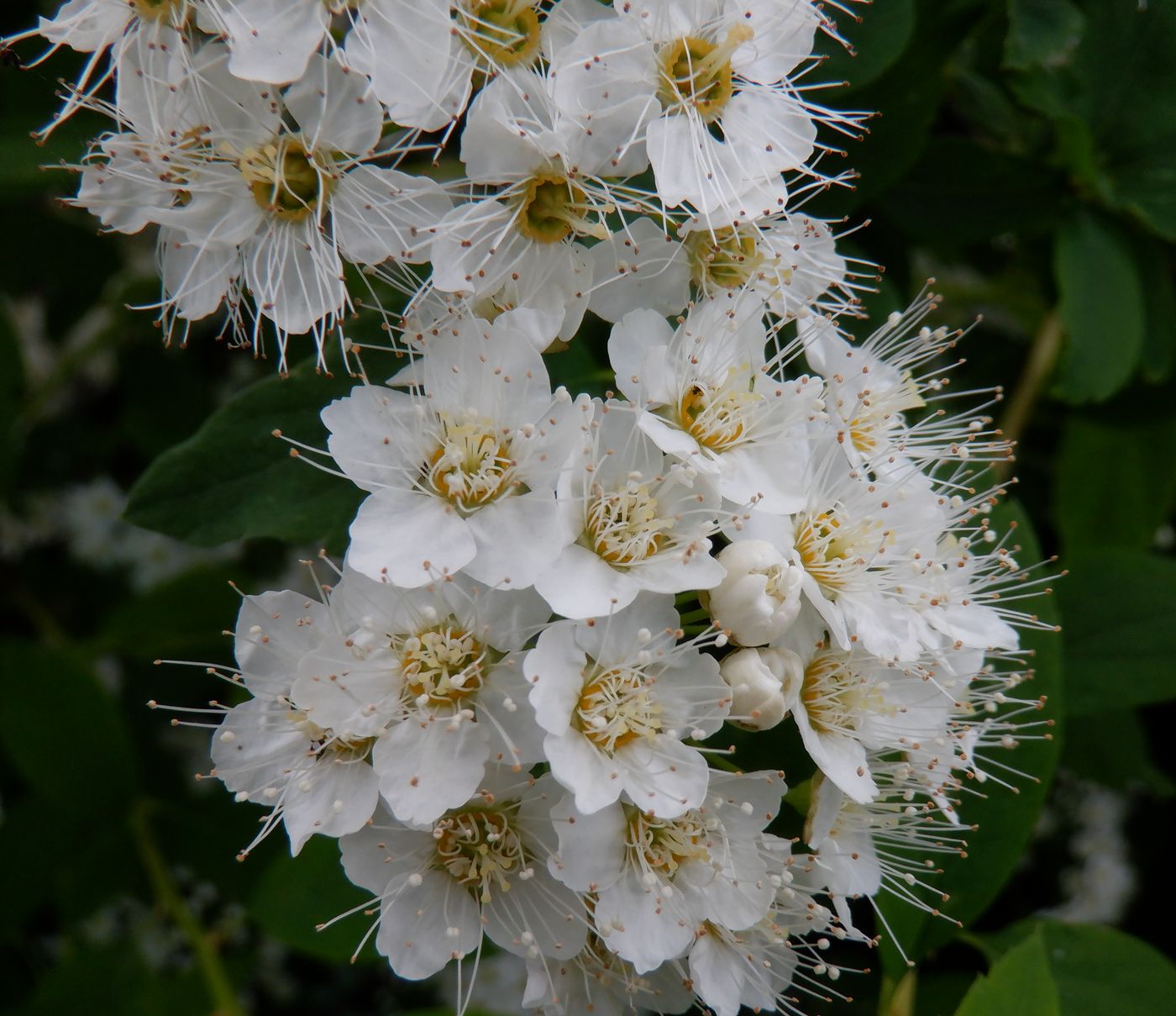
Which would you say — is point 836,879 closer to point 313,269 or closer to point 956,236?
point 313,269

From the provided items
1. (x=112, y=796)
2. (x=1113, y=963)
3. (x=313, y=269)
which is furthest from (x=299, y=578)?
(x=1113, y=963)

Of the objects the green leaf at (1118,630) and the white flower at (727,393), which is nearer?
the white flower at (727,393)

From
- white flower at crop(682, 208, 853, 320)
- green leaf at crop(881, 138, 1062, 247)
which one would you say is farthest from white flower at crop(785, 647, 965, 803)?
green leaf at crop(881, 138, 1062, 247)

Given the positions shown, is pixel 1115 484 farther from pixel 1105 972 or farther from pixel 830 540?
pixel 830 540

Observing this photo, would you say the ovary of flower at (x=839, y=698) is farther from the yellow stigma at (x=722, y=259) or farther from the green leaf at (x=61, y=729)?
the green leaf at (x=61, y=729)

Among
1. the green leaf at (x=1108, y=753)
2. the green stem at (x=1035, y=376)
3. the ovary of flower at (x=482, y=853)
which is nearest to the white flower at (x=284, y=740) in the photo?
the ovary of flower at (x=482, y=853)
